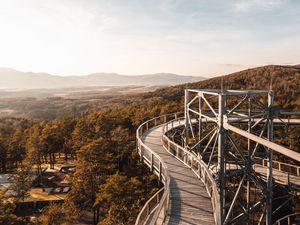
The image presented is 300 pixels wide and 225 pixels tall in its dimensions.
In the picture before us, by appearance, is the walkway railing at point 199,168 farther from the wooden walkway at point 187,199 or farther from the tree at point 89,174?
the tree at point 89,174

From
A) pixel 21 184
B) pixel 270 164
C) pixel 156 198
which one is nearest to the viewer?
pixel 156 198

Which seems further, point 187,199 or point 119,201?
point 119,201

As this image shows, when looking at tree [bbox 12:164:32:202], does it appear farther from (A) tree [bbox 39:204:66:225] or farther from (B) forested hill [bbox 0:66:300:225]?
(A) tree [bbox 39:204:66:225]

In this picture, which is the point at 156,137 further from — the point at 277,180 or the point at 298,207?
the point at 298,207

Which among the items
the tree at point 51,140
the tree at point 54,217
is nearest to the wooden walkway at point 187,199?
the tree at point 54,217

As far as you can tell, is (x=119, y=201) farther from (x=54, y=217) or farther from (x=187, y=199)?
(x=187, y=199)

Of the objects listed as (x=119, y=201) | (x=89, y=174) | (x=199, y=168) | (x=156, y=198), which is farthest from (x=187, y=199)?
(x=89, y=174)

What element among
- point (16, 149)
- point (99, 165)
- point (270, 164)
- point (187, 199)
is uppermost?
point (270, 164)

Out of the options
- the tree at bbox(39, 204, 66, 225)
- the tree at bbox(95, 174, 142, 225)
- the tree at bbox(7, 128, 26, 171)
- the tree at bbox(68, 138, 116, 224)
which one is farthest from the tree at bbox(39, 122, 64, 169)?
the tree at bbox(95, 174, 142, 225)

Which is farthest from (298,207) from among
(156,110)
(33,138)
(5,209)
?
(33,138)
